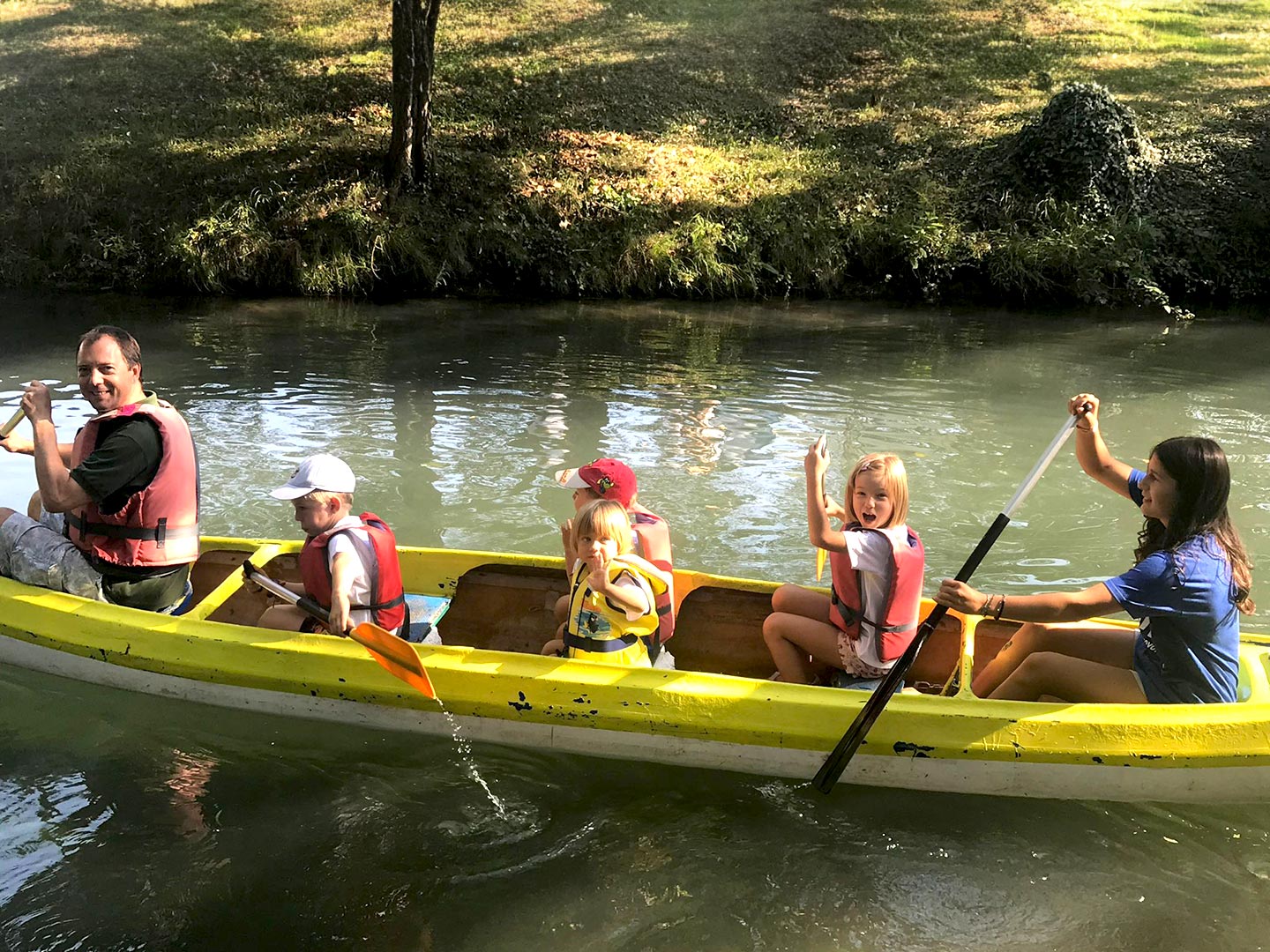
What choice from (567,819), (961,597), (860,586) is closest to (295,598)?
(567,819)

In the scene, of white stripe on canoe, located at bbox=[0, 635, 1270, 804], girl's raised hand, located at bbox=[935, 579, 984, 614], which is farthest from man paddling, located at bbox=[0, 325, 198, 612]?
girl's raised hand, located at bbox=[935, 579, 984, 614]

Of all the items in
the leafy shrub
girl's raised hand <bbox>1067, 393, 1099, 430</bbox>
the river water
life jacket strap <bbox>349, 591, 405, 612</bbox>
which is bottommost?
the river water

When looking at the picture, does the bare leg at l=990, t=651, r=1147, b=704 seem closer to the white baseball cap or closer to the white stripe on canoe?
the white stripe on canoe

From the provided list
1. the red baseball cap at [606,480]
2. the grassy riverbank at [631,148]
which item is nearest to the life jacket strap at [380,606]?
the red baseball cap at [606,480]

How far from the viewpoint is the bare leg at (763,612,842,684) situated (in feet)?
13.2

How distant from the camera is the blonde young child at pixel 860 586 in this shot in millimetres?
3709

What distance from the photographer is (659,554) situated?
4234 mm

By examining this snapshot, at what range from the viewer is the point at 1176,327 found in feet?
41.3

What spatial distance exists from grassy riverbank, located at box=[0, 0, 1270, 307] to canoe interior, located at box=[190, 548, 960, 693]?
924cm

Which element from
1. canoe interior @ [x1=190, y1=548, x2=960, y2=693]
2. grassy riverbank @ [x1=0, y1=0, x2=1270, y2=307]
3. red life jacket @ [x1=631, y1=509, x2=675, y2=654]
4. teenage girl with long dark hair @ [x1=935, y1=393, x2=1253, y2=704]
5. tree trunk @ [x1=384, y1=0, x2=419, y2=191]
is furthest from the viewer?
grassy riverbank @ [x1=0, y1=0, x2=1270, y2=307]

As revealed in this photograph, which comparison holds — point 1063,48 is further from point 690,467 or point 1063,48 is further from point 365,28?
point 690,467

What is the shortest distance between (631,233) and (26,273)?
7.79m

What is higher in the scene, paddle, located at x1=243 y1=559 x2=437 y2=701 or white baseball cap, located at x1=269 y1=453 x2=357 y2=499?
white baseball cap, located at x1=269 y1=453 x2=357 y2=499

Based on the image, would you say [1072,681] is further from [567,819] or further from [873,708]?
[567,819]
